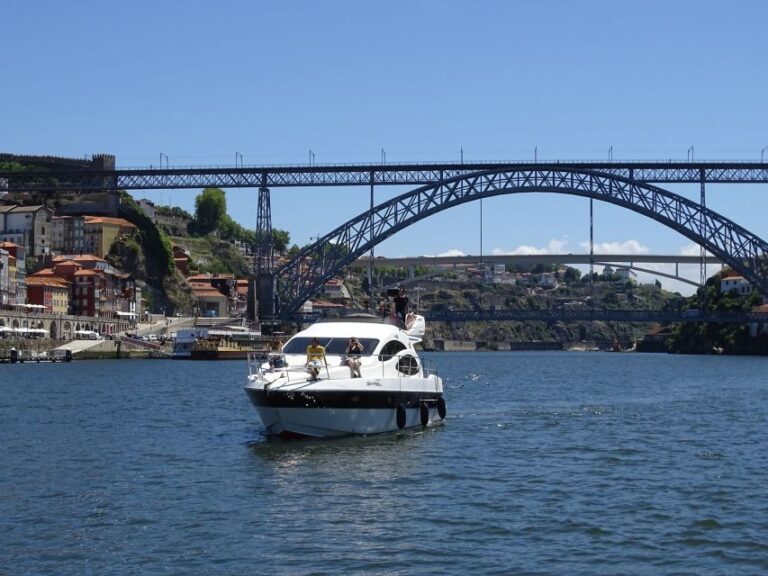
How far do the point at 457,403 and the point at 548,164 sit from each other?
70.7 meters

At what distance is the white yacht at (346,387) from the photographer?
31.2 meters

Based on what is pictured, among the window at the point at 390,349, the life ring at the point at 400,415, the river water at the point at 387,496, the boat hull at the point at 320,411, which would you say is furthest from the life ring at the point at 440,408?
the boat hull at the point at 320,411

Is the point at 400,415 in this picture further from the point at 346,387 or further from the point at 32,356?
the point at 32,356

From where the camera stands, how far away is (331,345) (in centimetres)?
3453

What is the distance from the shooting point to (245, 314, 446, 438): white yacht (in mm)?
31203

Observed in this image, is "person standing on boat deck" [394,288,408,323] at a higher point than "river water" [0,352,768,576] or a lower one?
higher

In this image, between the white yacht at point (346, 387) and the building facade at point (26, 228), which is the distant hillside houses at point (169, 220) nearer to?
the building facade at point (26, 228)

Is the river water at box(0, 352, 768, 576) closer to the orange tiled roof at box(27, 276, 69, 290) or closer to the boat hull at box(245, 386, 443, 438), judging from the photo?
the boat hull at box(245, 386, 443, 438)

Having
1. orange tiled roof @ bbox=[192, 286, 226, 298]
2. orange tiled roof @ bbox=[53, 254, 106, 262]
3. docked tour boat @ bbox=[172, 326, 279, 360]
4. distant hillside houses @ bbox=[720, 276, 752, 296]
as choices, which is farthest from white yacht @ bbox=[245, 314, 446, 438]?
distant hillside houses @ bbox=[720, 276, 752, 296]

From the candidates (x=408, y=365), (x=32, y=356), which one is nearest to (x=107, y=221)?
(x=32, y=356)

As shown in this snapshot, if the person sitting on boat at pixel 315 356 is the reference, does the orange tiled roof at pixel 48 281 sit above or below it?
above

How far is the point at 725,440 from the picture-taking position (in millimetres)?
33781

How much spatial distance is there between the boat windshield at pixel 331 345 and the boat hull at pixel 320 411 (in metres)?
1.51

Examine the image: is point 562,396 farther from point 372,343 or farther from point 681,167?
point 681,167
